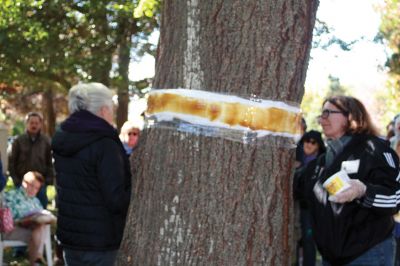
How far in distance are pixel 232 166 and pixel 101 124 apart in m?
1.20

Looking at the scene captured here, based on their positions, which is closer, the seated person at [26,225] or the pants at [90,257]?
the pants at [90,257]

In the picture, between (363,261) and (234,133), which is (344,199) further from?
(234,133)

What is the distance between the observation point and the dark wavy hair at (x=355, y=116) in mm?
3799

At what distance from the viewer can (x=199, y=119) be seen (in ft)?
8.38

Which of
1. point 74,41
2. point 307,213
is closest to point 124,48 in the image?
point 74,41

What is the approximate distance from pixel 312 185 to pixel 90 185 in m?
1.35

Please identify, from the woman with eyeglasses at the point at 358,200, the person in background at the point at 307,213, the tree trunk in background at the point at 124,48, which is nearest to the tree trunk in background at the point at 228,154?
the woman with eyeglasses at the point at 358,200

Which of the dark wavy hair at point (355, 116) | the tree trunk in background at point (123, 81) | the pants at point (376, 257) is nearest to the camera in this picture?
the pants at point (376, 257)

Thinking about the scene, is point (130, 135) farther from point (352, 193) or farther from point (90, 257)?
point (352, 193)

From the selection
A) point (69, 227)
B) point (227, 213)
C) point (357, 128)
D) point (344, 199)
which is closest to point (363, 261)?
point (344, 199)

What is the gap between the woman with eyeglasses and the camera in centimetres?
360

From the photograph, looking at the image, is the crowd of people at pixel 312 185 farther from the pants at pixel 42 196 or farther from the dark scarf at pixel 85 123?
the pants at pixel 42 196

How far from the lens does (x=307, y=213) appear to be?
6828 mm

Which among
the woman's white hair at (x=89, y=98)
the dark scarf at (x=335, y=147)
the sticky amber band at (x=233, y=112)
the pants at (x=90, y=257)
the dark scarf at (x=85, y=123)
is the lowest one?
the pants at (x=90, y=257)
